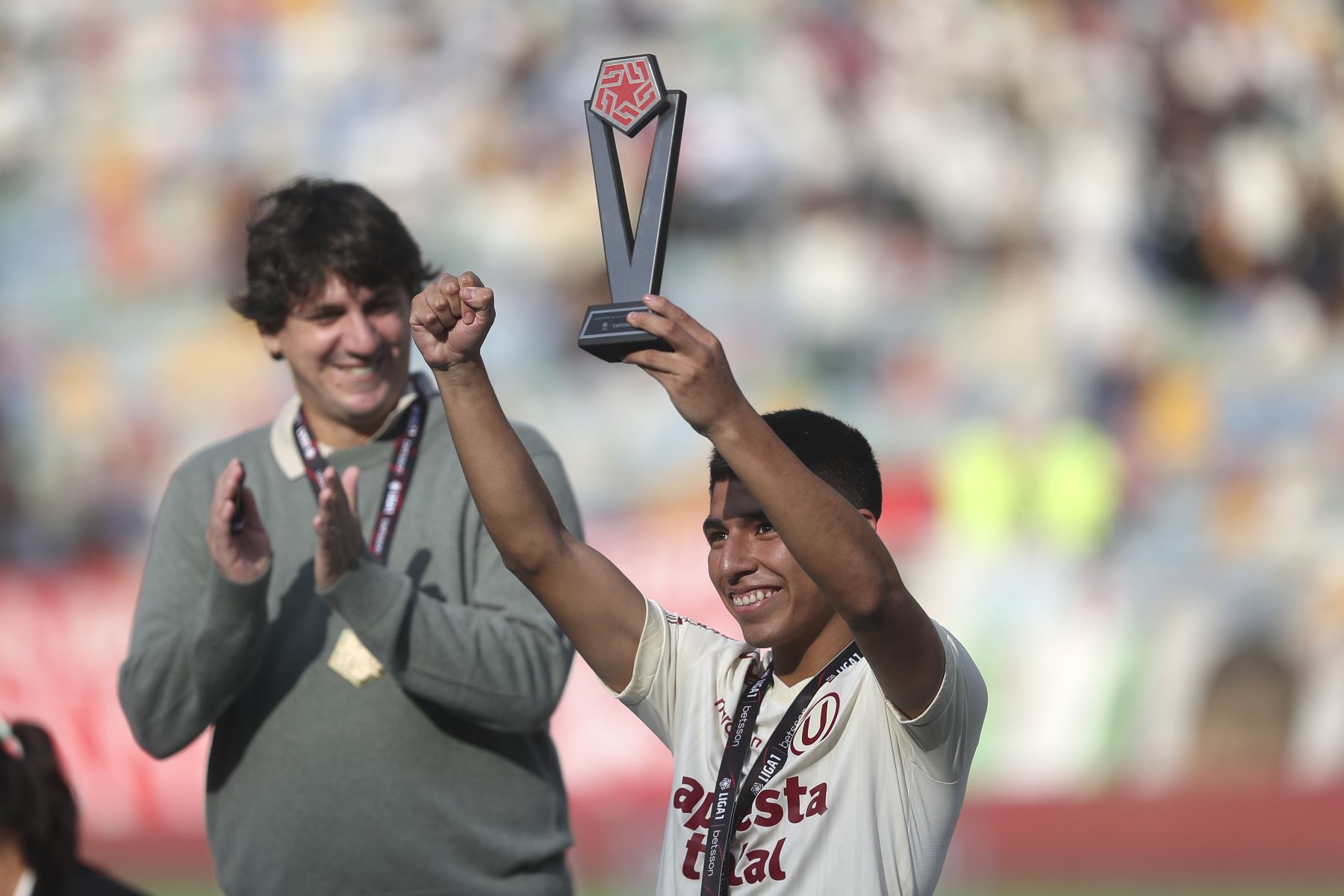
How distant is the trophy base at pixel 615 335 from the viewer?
200 cm

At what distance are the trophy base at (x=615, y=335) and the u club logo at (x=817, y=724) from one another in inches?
27.2

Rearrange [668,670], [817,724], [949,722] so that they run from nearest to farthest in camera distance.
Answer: [949,722]
[817,724]
[668,670]

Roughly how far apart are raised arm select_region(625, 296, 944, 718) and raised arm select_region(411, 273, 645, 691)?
0.34 metres

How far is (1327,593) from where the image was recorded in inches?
398

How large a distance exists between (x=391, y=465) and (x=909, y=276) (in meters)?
8.13

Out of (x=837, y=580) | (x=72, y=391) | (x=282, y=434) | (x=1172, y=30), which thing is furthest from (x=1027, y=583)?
(x=837, y=580)

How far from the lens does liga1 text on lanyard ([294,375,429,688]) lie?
2.94 meters

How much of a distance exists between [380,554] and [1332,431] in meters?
8.86

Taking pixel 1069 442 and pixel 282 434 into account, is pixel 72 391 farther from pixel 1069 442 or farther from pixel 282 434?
pixel 282 434

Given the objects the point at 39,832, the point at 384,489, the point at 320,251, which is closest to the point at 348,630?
the point at 384,489

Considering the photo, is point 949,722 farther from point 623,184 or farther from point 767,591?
point 623,184

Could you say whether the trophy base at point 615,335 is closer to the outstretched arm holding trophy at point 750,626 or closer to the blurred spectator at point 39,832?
the outstretched arm holding trophy at point 750,626

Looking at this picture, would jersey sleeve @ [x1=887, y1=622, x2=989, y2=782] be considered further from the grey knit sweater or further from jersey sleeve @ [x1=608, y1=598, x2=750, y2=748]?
the grey knit sweater

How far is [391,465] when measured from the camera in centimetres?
315
